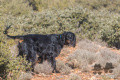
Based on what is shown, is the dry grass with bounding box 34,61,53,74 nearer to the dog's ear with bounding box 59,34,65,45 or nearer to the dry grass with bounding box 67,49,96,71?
the dog's ear with bounding box 59,34,65,45

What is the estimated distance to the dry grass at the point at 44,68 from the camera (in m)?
4.66

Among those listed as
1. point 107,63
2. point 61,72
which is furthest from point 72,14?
point 61,72

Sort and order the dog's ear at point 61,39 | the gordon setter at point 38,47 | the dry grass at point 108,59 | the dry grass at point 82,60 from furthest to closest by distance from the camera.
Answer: the dry grass at point 108,59 < the dry grass at point 82,60 < the dog's ear at point 61,39 < the gordon setter at point 38,47

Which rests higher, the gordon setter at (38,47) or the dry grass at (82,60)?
the gordon setter at (38,47)

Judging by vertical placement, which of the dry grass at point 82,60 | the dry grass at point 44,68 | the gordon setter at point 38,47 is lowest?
the dry grass at point 82,60

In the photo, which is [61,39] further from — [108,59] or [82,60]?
[108,59]

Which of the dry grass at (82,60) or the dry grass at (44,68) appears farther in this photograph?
the dry grass at (82,60)

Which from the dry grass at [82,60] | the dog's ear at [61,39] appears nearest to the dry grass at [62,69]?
the dry grass at [82,60]

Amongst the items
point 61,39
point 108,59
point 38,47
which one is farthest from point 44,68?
point 108,59

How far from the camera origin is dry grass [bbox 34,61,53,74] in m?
4.66

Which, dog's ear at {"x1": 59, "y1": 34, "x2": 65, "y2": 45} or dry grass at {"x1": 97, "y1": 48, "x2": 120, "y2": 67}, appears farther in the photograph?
dry grass at {"x1": 97, "y1": 48, "x2": 120, "y2": 67}

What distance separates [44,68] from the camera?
468cm

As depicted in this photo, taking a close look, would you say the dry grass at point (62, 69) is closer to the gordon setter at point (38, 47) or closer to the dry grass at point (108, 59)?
the gordon setter at point (38, 47)

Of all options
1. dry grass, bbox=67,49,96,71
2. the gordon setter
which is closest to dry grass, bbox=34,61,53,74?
the gordon setter
